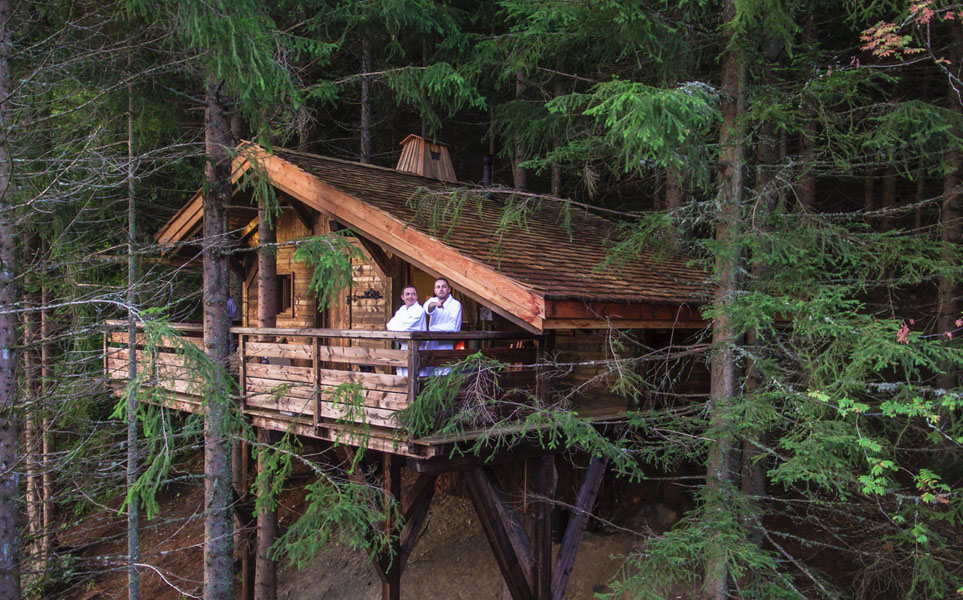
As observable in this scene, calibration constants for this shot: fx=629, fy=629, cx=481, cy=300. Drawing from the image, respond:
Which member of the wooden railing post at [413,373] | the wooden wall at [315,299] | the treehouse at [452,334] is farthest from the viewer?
the wooden wall at [315,299]

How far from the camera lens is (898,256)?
5039 millimetres

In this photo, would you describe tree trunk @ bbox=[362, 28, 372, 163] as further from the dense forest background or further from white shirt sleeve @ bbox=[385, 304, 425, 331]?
white shirt sleeve @ bbox=[385, 304, 425, 331]

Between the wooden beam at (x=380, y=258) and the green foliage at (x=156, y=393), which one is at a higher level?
the wooden beam at (x=380, y=258)

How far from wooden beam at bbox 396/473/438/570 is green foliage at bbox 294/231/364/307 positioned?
2.71 m

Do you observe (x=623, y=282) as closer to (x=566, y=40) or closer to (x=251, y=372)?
(x=566, y=40)

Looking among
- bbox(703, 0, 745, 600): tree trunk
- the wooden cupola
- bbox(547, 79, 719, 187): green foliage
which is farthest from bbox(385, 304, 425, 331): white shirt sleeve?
the wooden cupola

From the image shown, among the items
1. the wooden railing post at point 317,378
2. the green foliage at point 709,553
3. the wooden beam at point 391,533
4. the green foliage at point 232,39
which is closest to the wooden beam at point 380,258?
the wooden railing post at point 317,378

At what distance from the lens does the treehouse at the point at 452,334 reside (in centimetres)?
625

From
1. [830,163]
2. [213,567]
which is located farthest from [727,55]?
[213,567]

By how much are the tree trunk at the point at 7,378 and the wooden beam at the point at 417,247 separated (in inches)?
95.4

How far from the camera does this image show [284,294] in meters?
12.0

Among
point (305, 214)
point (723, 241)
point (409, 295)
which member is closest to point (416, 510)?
point (409, 295)

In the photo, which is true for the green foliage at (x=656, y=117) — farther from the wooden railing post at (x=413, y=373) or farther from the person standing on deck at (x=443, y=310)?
the person standing on deck at (x=443, y=310)

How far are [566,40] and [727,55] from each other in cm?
176
